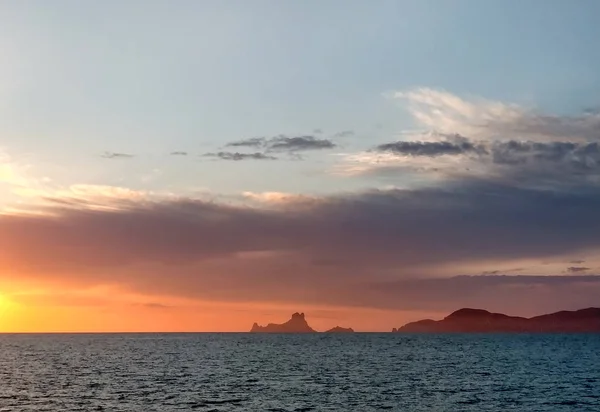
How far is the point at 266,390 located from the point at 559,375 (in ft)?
188

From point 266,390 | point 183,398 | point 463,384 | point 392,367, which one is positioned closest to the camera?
point 183,398

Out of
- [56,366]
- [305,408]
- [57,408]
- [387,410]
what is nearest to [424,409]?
[387,410]

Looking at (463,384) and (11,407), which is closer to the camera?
(11,407)

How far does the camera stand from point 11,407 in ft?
258

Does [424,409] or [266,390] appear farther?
[266,390]

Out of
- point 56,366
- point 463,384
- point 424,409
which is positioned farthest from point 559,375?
point 56,366

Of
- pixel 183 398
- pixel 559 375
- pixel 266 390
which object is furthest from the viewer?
pixel 559 375

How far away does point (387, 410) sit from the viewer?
248ft

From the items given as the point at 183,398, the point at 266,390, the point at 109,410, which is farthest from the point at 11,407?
the point at 266,390

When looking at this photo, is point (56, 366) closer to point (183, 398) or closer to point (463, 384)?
point (183, 398)

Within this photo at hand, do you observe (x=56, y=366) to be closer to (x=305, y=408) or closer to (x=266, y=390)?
(x=266, y=390)

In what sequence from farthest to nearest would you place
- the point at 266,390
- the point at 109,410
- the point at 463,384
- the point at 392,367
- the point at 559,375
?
1. the point at 392,367
2. the point at 559,375
3. the point at 463,384
4. the point at 266,390
5. the point at 109,410

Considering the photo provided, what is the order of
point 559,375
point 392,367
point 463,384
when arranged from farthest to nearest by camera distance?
point 392,367 → point 559,375 → point 463,384

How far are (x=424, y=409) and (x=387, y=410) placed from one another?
4.22m
